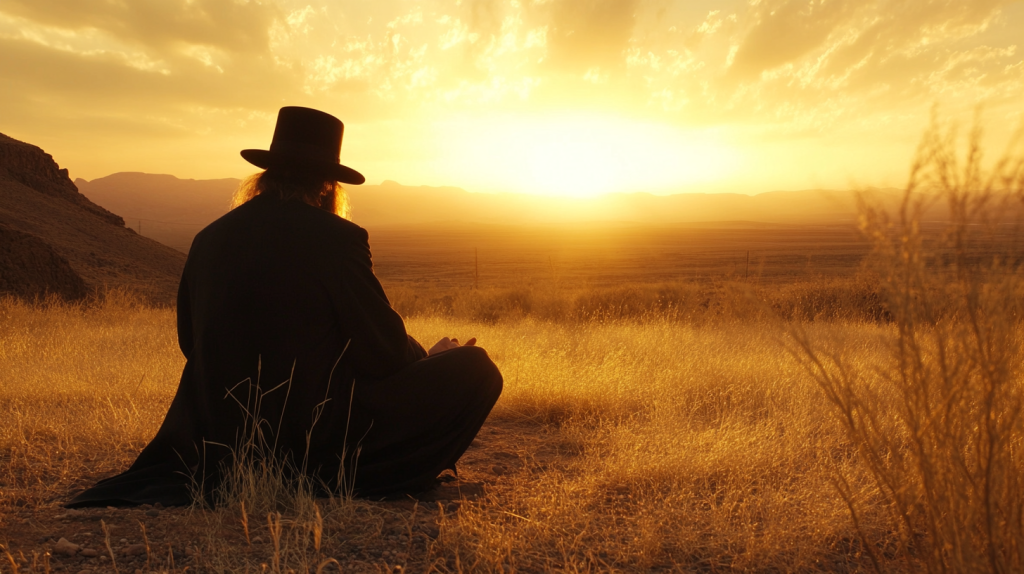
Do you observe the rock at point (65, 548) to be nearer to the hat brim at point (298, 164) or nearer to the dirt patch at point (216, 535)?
the dirt patch at point (216, 535)

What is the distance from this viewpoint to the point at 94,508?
250 centimetres

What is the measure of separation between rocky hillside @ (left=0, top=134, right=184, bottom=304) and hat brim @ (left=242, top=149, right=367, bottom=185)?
29.6 ft

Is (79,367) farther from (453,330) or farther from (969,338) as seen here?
(969,338)

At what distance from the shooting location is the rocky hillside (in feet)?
31.9

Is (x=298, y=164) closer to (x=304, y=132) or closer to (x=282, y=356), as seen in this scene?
(x=304, y=132)

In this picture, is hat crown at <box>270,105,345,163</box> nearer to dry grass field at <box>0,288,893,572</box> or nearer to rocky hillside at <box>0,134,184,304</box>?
dry grass field at <box>0,288,893,572</box>

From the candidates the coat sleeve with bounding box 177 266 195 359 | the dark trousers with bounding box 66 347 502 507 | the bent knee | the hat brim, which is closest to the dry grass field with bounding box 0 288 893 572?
the dark trousers with bounding box 66 347 502 507

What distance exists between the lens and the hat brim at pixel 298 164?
258 cm

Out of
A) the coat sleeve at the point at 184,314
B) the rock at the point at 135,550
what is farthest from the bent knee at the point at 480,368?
the rock at the point at 135,550

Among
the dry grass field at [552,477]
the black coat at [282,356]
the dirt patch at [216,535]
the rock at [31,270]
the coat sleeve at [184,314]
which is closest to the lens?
the dirt patch at [216,535]

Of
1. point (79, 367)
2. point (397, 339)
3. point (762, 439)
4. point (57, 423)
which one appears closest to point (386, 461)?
point (397, 339)

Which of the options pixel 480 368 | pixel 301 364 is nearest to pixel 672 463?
pixel 480 368

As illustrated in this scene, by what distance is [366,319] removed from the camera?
8.00 ft

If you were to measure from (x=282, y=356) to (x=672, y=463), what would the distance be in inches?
75.3
